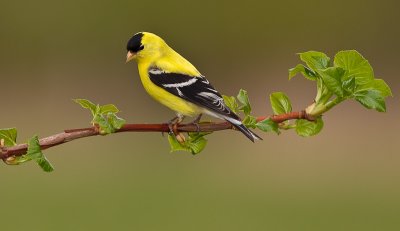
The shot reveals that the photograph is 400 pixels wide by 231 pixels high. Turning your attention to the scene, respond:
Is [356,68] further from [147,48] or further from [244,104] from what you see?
[147,48]

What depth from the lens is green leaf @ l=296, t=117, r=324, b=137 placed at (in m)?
0.99

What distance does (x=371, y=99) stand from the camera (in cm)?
90

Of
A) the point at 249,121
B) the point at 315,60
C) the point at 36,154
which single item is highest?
the point at 315,60

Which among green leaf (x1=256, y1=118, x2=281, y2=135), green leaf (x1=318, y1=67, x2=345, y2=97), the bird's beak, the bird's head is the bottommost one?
green leaf (x1=256, y1=118, x2=281, y2=135)

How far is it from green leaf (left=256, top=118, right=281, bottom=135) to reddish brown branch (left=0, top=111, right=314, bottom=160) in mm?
12

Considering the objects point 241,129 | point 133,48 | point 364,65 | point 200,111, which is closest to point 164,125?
point 241,129

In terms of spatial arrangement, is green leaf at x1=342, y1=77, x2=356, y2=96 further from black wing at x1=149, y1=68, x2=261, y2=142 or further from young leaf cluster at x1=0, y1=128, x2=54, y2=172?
black wing at x1=149, y1=68, x2=261, y2=142

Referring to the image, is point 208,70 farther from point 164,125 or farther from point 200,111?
point 164,125

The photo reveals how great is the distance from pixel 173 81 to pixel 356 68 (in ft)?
2.65

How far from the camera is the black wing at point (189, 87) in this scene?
1574mm

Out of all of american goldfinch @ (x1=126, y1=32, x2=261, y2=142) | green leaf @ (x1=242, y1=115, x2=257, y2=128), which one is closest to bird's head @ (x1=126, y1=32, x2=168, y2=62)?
american goldfinch @ (x1=126, y1=32, x2=261, y2=142)

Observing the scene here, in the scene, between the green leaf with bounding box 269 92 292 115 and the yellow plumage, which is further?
the yellow plumage

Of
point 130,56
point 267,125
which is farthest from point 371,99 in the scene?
point 130,56

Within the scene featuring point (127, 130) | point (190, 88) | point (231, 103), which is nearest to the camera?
point (127, 130)
